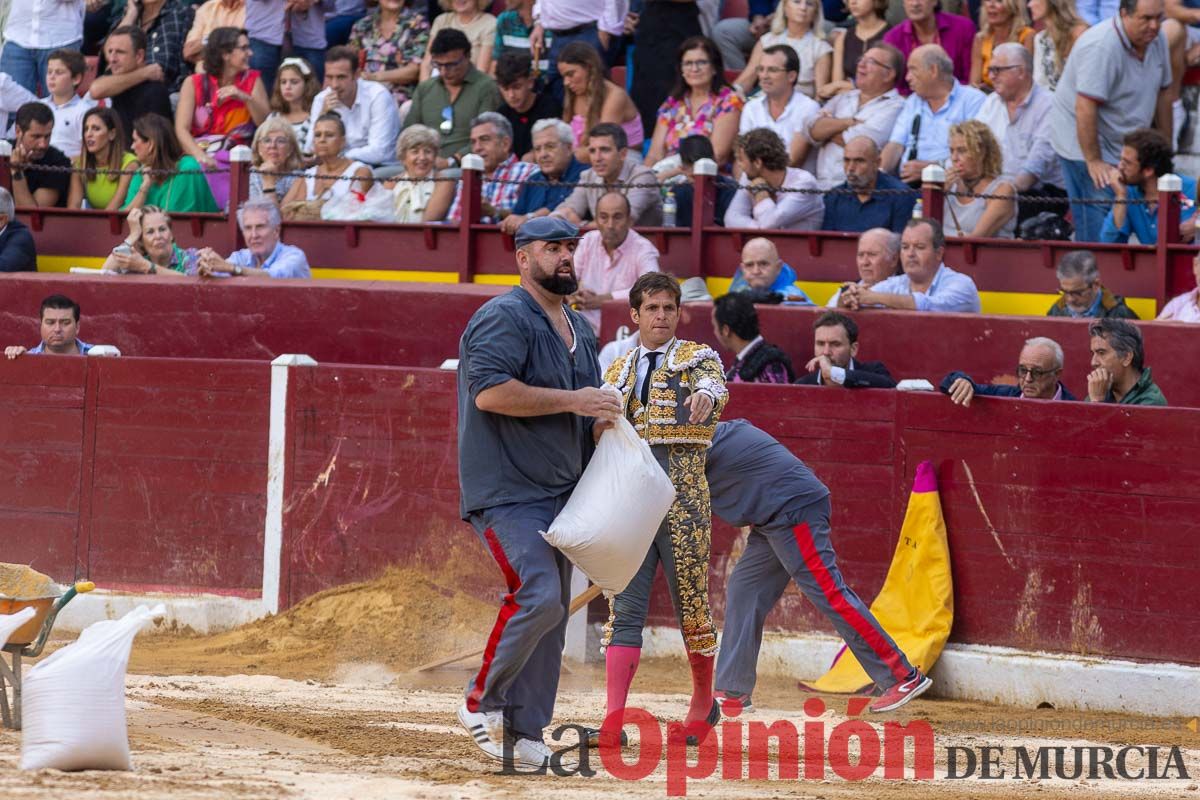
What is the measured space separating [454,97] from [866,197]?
3010 mm

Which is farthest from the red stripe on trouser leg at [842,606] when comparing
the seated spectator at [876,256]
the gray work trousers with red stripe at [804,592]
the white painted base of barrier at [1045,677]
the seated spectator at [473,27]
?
the seated spectator at [473,27]

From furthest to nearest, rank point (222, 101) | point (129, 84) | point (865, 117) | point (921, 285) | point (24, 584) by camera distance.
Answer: point (129, 84) < point (222, 101) < point (865, 117) < point (921, 285) < point (24, 584)

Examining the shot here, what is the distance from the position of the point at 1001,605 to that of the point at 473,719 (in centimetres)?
321

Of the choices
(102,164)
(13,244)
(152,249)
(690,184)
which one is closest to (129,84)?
(102,164)

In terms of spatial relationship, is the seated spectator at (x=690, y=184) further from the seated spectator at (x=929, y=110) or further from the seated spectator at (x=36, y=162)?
the seated spectator at (x=36, y=162)

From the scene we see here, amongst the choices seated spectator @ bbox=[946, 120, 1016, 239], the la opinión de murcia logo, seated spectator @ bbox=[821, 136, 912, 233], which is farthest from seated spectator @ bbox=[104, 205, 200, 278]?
the la opinión de murcia logo

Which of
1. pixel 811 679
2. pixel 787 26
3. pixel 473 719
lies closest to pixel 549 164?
pixel 787 26

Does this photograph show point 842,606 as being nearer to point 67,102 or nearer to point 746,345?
point 746,345

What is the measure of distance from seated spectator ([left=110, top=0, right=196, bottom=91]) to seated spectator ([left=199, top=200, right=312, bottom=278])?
9.04 ft

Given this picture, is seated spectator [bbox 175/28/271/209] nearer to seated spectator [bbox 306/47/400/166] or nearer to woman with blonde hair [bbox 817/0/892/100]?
seated spectator [bbox 306/47/400/166]

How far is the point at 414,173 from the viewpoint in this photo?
1134 centimetres

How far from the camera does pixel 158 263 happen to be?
11.3m

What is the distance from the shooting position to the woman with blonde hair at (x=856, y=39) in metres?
11.4

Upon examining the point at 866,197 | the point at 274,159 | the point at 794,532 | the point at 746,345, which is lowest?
the point at 794,532
